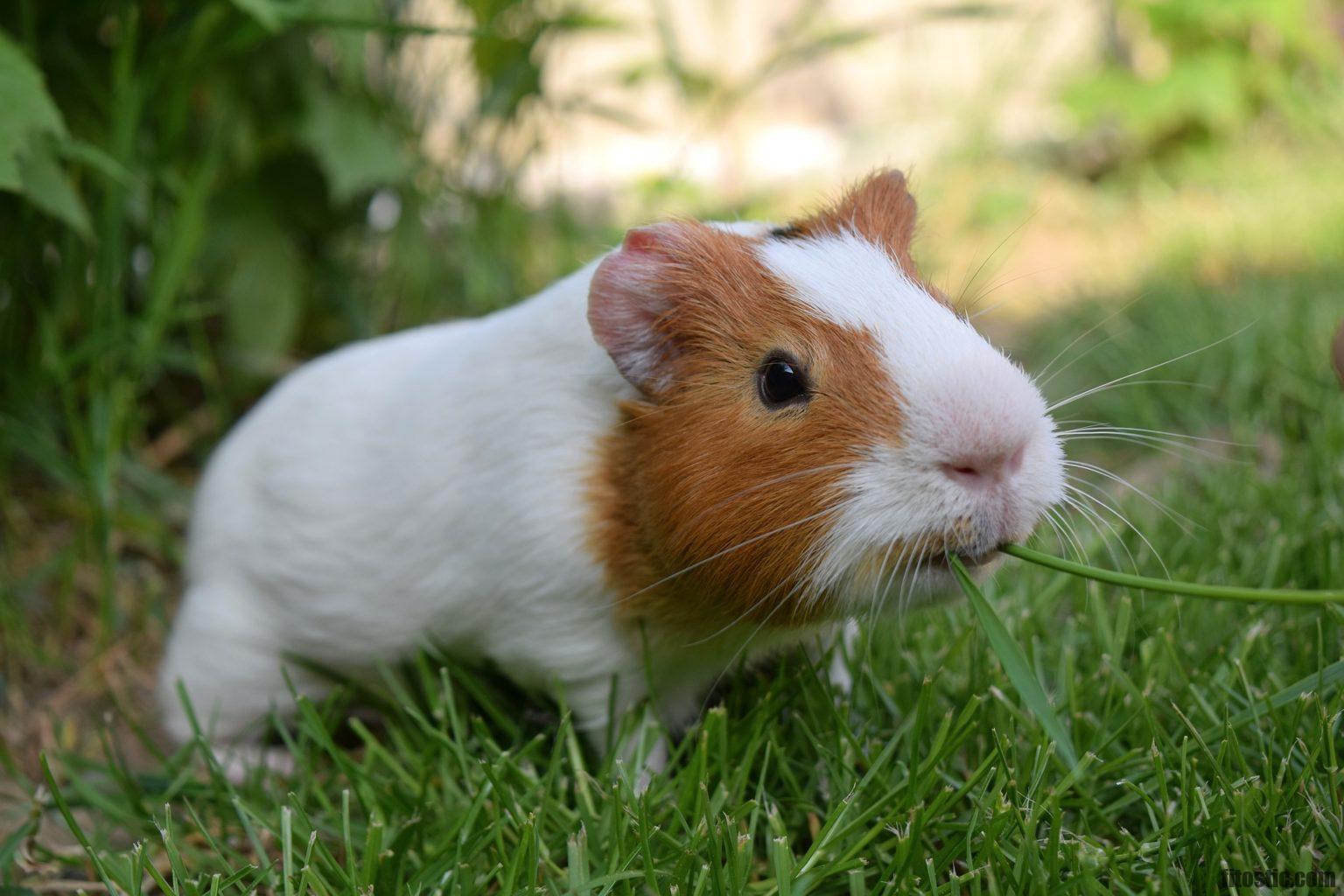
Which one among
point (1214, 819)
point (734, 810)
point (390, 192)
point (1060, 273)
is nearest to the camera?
point (1214, 819)

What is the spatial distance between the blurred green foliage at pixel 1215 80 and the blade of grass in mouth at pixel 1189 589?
6121 millimetres

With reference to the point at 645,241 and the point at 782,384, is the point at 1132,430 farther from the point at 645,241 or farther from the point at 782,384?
the point at 645,241

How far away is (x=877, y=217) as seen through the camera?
2.32m

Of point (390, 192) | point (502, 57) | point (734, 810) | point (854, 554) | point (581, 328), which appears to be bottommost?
point (734, 810)

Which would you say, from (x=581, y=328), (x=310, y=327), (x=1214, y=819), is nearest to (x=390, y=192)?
(x=310, y=327)

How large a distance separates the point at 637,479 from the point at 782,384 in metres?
0.35

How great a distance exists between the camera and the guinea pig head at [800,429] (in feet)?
6.09

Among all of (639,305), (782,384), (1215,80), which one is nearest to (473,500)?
(639,305)

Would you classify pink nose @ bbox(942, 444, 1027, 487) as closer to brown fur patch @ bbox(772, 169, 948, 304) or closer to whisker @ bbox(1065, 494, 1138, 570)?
whisker @ bbox(1065, 494, 1138, 570)

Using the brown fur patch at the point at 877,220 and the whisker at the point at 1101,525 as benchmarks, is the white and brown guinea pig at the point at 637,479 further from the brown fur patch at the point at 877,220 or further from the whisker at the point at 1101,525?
the whisker at the point at 1101,525

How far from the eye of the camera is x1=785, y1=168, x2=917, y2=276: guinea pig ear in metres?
2.28

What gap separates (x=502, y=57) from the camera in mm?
4398

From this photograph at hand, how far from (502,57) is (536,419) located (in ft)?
8.40

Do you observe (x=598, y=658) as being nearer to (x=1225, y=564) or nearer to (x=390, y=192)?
(x=1225, y=564)
